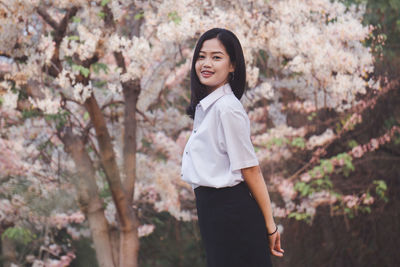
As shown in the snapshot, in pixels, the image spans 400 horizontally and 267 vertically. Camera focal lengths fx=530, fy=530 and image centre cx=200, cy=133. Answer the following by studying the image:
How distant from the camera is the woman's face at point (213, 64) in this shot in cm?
182

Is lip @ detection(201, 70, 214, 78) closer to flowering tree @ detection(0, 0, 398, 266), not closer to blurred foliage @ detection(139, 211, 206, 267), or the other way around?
flowering tree @ detection(0, 0, 398, 266)

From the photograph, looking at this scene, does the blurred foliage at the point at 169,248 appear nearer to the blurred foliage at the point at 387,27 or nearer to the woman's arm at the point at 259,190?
the blurred foliage at the point at 387,27

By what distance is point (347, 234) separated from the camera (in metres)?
6.05

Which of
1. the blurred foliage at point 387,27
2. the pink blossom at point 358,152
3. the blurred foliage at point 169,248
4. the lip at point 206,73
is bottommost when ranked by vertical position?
the blurred foliage at point 169,248

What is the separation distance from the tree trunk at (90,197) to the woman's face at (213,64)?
2.91 metres

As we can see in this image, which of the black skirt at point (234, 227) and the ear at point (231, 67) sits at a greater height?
the ear at point (231, 67)

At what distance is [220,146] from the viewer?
1.69m

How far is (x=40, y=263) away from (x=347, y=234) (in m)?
3.36

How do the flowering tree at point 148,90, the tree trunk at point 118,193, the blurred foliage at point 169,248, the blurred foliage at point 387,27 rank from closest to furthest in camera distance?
the flowering tree at point 148,90 < the tree trunk at point 118,193 < the blurred foliage at point 387,27 < the blurred foliage at point 169,248

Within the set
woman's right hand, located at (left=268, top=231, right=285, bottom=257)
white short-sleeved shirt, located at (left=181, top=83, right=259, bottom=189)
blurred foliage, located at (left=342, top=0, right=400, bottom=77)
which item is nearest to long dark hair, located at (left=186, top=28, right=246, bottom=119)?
white short-sleeved shirt, located at (left=181, top=83, right=259, bottom=189)

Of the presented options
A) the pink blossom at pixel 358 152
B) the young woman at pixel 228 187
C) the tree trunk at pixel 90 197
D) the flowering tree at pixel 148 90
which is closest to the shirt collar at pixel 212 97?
the young woman at pixel 228 187

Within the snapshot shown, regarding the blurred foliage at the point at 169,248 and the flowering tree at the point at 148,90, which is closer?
the flowering tree at the point at 148,90

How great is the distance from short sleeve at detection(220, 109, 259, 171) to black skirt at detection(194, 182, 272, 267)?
93 millimetres

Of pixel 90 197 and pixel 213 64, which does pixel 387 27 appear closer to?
pixel 90 197
